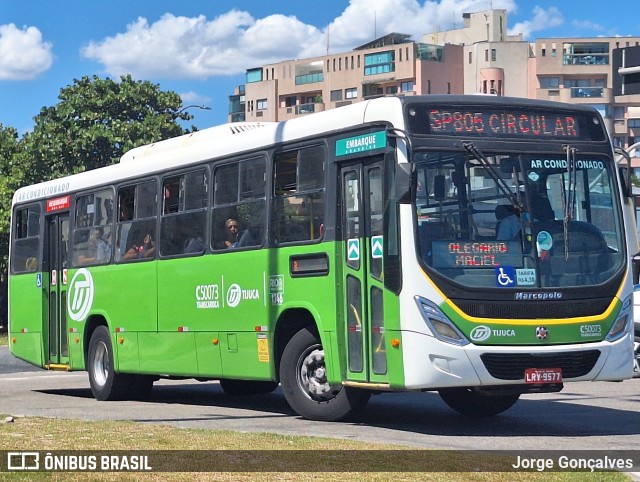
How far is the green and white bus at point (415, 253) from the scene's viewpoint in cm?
1272

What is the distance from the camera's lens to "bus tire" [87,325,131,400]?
745 inches

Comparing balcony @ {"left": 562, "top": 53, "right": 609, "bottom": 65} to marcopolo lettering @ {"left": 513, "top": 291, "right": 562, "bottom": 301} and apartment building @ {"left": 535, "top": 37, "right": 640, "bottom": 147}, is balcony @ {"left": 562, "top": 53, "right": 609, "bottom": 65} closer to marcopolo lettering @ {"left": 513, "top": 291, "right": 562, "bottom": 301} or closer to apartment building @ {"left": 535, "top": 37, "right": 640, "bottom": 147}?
apartment building @ {"left": 535, "top": 37, "right": 640, "bottom": 147}

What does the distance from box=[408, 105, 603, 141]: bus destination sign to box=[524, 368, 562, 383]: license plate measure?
2.34 meters

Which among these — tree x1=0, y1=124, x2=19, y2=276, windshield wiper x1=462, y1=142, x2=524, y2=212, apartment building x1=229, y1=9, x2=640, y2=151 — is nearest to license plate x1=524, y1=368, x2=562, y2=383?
windshield wiper x1=462, y1=142, x2=524, y2=212

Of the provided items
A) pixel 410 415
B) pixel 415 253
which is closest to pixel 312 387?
pixel 410 415

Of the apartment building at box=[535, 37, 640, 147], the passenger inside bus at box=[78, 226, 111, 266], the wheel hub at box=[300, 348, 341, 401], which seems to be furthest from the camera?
the apartment building at box=[535, 37, 640, 147]

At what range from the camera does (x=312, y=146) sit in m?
14.3

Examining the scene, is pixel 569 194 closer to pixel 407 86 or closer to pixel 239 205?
pixel 239 205

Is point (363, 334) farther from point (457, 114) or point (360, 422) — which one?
point (457, 114)

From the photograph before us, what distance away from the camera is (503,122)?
44.2 feet

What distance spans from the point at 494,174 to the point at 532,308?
1356 mm

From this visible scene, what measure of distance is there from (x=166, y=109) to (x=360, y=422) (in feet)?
127

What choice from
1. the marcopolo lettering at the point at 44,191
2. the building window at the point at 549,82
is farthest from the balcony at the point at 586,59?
the marcopolo lettering at the point at 44,191

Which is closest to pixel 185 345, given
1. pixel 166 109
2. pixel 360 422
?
pixel 360 422
